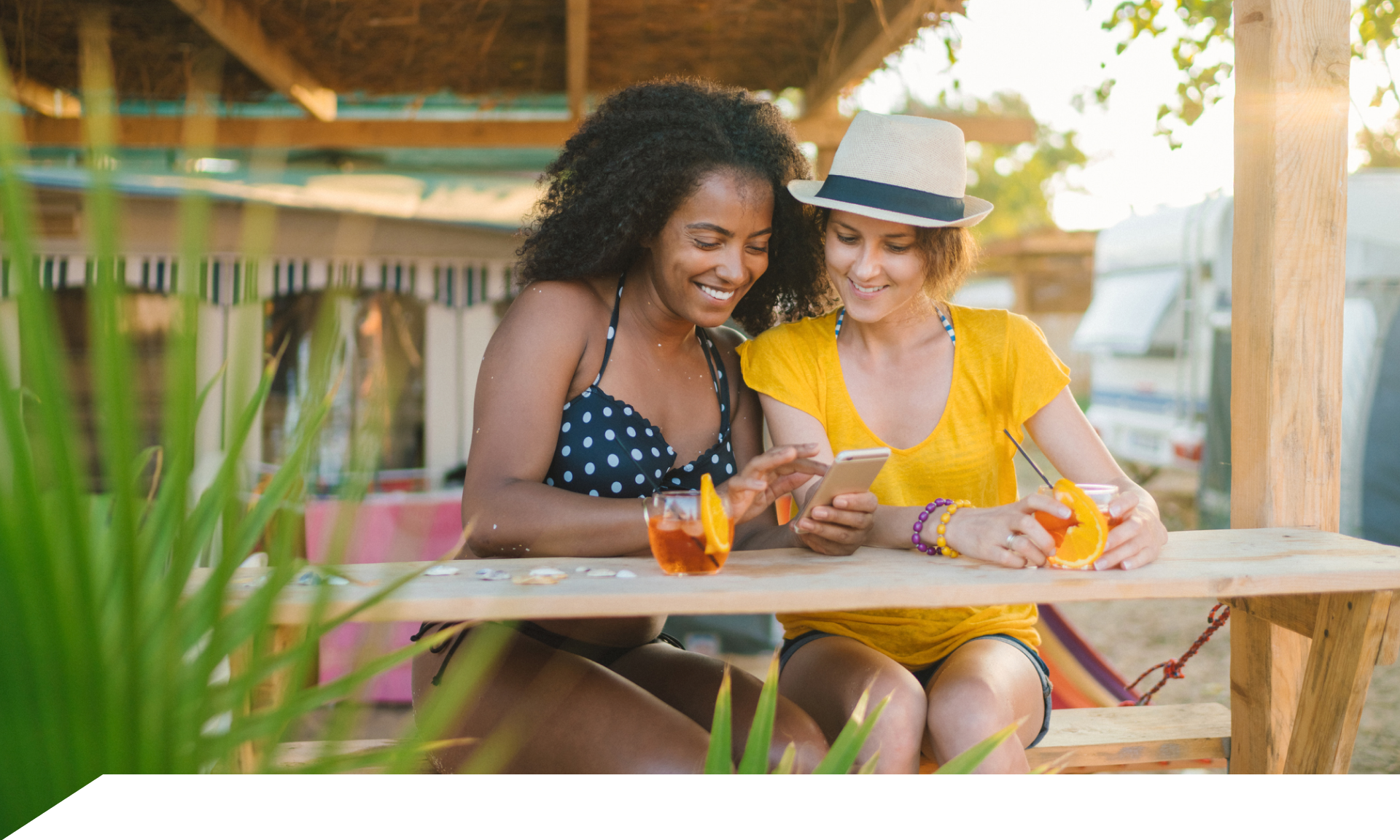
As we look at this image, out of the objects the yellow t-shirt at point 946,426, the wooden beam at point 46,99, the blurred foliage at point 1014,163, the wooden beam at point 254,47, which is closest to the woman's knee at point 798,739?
the yellow t-shirt at point 946,426

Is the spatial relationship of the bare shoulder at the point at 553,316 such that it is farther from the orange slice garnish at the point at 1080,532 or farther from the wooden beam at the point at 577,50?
the wooden beam at the point at 577,50

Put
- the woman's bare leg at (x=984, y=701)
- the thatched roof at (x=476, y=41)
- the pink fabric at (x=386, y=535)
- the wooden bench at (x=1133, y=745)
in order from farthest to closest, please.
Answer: the pink fabric at (x=386, y=535) < the thatched roof at (x=476, y=41) < the wooden bench at (x=1133, y=745) < the woman's bare leg at (x=984, y=701)

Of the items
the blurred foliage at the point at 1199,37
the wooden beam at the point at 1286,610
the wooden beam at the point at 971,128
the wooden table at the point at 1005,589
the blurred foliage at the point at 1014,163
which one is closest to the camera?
the wooden table at the point at 1005,589

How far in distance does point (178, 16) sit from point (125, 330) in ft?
13.5

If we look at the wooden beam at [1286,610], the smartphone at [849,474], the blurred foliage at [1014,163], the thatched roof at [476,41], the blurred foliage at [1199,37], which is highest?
the blurred foliage at [1014,163]

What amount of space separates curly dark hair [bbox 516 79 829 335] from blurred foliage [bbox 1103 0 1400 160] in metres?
1.50

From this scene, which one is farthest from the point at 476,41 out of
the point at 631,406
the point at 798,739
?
the point at 798,739

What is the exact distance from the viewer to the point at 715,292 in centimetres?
237

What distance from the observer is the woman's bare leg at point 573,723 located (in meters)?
1.94

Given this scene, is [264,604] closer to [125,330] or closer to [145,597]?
[145,597]

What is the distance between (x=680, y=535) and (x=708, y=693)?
66cm

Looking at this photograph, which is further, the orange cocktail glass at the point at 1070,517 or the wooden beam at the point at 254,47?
the wooden beam at the point at 254,47

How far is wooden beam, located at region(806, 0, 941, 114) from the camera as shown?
3562 millimetres

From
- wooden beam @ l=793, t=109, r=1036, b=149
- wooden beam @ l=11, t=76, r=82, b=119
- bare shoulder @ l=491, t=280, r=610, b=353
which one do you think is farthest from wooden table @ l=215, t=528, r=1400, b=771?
wooden beam @ l=11, t=76, r=82, b=119
